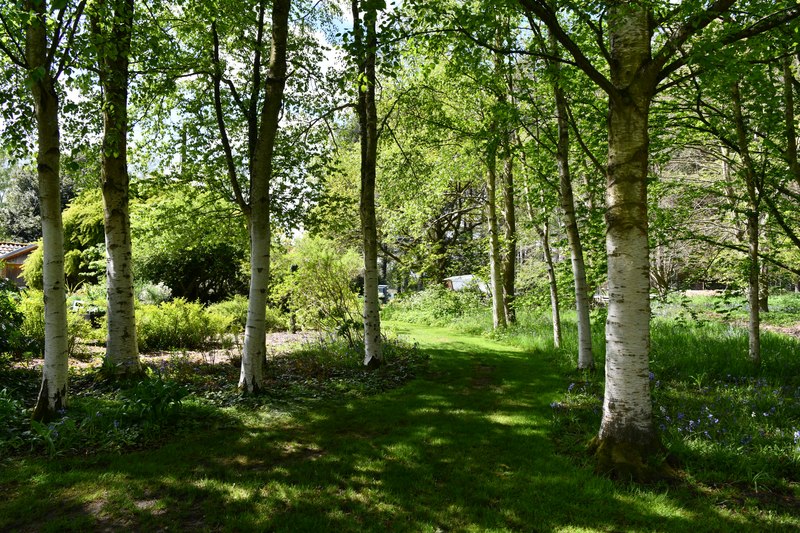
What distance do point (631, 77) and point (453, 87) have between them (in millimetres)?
7837

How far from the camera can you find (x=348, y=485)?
3.96 metres

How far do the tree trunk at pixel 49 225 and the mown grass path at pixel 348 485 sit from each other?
112 cm

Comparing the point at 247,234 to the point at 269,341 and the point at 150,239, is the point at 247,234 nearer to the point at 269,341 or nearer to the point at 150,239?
the point at 150,239

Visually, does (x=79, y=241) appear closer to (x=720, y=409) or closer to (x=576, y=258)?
(x=576, y=258)

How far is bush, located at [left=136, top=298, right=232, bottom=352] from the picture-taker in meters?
10.5

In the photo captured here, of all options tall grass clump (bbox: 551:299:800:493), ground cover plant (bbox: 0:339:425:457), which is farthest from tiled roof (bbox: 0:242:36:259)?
tall grass clump (bbox: 551:299:800:493)

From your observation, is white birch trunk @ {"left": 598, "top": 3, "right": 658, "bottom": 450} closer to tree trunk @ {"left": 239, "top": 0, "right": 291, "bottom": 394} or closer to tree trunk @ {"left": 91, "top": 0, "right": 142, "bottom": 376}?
tree trunk @ {"left": 239, "top": 0, "right": 291, "bottom": 394}

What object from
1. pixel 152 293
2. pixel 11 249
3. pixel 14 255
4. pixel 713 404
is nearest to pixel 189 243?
pixel 152 293

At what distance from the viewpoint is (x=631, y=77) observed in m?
4.09

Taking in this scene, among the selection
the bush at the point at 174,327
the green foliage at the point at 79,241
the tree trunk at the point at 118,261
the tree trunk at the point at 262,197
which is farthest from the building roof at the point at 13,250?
the tree trunk at the point at 262,197

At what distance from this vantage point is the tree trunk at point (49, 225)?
4.87 metres

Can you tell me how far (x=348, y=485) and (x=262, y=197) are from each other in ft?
14.1

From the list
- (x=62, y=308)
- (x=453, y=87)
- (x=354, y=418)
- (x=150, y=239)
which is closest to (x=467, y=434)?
(x=354, y=418)

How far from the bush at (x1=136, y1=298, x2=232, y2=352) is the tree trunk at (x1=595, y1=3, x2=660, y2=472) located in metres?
9.71
